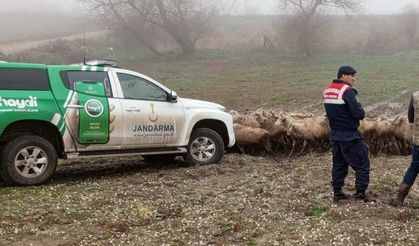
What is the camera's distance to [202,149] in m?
10.9

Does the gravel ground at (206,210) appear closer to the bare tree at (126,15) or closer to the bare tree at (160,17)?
the bare tree at (160,17)

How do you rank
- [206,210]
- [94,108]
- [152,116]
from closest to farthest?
1. [206,210]
2. [94,108]
3. [152,116]

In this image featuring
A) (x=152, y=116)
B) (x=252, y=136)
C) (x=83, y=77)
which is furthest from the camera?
(x=252, y=136)

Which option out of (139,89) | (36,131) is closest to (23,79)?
(36,131)

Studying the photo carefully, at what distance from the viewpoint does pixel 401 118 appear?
38.0ft

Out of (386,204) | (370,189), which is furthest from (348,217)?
(370,189)

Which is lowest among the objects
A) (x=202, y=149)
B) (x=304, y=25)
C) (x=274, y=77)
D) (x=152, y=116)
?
(x=274, y=77)

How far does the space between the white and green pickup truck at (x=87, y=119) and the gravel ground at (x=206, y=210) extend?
431 mm

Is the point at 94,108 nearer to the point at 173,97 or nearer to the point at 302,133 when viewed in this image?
the point at 173,97

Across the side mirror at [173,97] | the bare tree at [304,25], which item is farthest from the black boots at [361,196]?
the bare tree at [304,25]

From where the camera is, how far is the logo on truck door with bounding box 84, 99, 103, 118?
938 cm

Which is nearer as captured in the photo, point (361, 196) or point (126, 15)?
point (361, 196)

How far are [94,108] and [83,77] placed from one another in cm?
60

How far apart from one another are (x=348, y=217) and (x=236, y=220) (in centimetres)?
131
